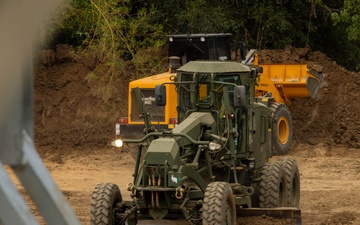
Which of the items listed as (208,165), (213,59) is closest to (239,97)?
(208,165)

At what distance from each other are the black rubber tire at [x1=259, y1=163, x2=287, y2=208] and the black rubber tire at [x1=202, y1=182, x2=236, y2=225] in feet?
6.29

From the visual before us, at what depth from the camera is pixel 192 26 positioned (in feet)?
85.1

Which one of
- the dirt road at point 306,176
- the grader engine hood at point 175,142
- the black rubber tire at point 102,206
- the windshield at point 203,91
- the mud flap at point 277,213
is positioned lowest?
the dirt road at point 306,176

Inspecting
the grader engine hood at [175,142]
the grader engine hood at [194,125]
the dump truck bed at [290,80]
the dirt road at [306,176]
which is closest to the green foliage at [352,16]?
the dump truck bed at [290,80]

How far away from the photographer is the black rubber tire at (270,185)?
40.2ft

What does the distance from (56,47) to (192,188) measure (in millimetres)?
16017

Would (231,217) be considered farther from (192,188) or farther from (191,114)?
(191,114)

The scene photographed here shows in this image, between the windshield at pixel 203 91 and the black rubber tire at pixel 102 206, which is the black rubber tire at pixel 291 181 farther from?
the black rubber tire at pixel 102 206

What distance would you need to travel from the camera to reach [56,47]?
26359mm

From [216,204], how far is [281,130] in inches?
463

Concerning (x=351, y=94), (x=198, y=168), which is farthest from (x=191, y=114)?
(x=351, y=94)

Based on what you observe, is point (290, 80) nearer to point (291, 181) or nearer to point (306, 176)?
point (306, 176)

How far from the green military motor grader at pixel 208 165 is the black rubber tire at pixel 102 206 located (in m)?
0.01

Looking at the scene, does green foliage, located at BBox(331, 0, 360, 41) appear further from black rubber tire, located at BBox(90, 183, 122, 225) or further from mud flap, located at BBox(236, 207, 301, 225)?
black rubber tire, located at BBox(90, 183, 122, 225)
